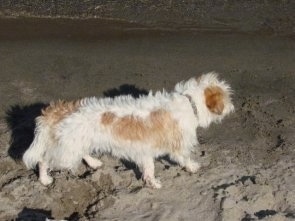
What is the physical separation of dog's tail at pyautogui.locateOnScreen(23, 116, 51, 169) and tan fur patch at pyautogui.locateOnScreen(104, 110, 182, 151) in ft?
2.56

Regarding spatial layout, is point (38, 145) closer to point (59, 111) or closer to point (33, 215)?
point (59, 111)

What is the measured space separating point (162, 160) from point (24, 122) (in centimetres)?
→ 226

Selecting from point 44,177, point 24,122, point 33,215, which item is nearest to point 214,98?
point 44,177

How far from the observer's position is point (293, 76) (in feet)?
32.0

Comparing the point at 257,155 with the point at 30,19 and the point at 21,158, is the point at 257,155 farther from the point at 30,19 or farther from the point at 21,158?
the point at 30,19

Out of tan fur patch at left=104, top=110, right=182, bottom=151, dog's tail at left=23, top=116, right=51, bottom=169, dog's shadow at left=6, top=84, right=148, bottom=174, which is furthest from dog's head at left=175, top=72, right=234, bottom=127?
dog's tail at left=23, top=116, right=51, bottom=169

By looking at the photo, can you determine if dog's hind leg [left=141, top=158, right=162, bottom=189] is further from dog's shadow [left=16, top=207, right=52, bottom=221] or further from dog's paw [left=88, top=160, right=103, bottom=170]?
dog's shadow [left=16, top=207, right=52, bottom=221]

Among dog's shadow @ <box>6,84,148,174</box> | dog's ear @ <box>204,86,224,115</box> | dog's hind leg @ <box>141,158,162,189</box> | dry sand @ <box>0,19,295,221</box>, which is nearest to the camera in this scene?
dog's ear @ <box>204,86,224,115</box>

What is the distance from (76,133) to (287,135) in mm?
3215

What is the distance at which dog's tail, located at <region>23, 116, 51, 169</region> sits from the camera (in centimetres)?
688

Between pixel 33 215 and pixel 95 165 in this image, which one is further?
pixel 95 165

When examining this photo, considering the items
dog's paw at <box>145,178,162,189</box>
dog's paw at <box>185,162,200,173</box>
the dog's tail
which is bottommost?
dog's paw at <box>145,178,162,189</box>

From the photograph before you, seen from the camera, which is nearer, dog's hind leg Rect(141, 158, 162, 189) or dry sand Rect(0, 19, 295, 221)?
dry sand Rect(0, 19, 295, 221)

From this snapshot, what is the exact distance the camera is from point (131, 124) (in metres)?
6.70
